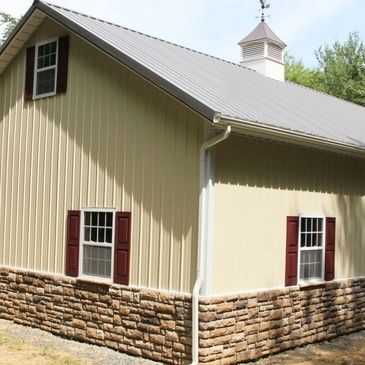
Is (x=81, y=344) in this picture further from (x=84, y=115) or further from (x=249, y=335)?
(x=84, y=115)

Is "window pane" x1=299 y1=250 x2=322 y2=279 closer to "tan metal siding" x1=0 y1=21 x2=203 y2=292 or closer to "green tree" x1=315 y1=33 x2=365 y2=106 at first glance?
"tan metal siding" x1=0 y1=21 x2=203 y2=292

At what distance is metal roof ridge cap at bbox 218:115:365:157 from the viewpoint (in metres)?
7.88

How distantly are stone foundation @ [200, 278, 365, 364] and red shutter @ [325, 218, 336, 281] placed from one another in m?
0.22

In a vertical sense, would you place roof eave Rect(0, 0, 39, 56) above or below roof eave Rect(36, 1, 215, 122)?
above

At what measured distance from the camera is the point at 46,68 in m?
11.3

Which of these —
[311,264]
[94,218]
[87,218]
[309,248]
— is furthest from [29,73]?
[311,264]

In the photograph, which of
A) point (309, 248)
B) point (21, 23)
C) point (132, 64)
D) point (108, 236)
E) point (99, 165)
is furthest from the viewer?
point (21, 23)

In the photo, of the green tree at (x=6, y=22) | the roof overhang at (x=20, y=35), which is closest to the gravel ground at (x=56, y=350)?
the roof overhang at (x=20, y=35)

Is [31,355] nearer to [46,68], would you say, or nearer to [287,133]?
[287,133]

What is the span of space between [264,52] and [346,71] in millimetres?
22791

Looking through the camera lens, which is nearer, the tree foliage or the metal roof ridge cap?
the metal roof ridge cap

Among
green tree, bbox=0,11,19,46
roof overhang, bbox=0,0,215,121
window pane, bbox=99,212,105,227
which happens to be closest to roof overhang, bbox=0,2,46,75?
roof overhang, bbox=0,0,215,121

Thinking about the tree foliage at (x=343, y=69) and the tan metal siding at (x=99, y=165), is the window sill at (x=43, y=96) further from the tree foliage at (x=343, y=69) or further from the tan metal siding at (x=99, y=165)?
the tree foliage at (x=343, y=69)

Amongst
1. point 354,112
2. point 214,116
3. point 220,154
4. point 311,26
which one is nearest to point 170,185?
point 220,154
